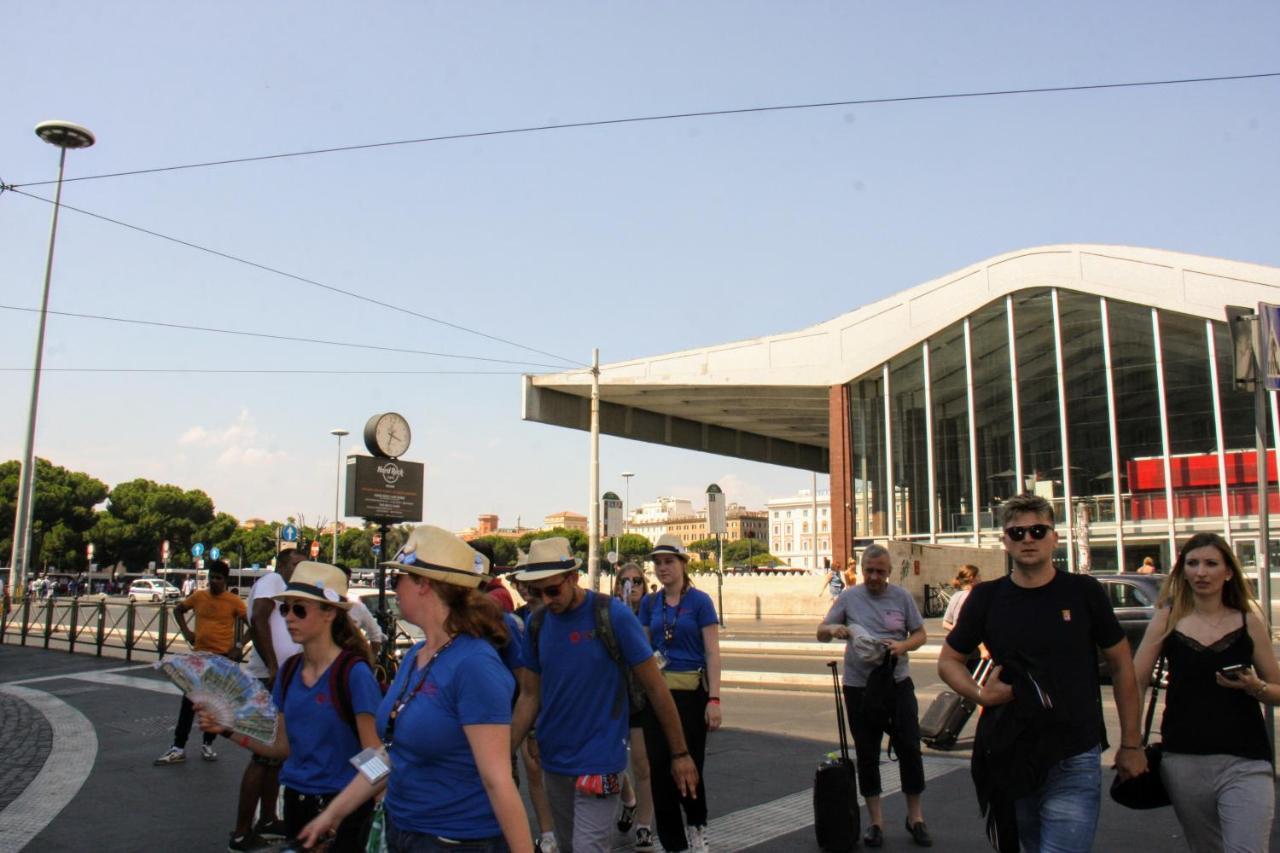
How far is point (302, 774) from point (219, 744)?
24.6 ft

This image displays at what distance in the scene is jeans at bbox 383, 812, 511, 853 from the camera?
2973 millimetres

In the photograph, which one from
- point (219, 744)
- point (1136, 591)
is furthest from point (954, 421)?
point (219, 744)

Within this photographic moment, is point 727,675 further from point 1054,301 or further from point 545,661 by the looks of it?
point 1054,301

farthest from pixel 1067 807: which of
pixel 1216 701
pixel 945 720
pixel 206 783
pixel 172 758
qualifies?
pixel 172 758

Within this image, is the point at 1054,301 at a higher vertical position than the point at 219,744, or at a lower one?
higher

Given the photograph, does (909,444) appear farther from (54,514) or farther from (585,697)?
(54,514)

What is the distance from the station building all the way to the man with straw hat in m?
28.8

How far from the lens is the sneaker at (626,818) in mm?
6840

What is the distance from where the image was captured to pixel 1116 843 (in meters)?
6.11

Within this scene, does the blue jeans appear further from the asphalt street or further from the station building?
the station building

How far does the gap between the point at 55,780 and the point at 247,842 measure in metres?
4.30

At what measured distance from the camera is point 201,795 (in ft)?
26.2

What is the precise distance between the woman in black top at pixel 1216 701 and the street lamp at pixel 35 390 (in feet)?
78.2

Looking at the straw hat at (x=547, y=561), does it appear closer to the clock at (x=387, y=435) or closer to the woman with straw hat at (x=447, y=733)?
the woman with straw hat at (x=447, y=733)
